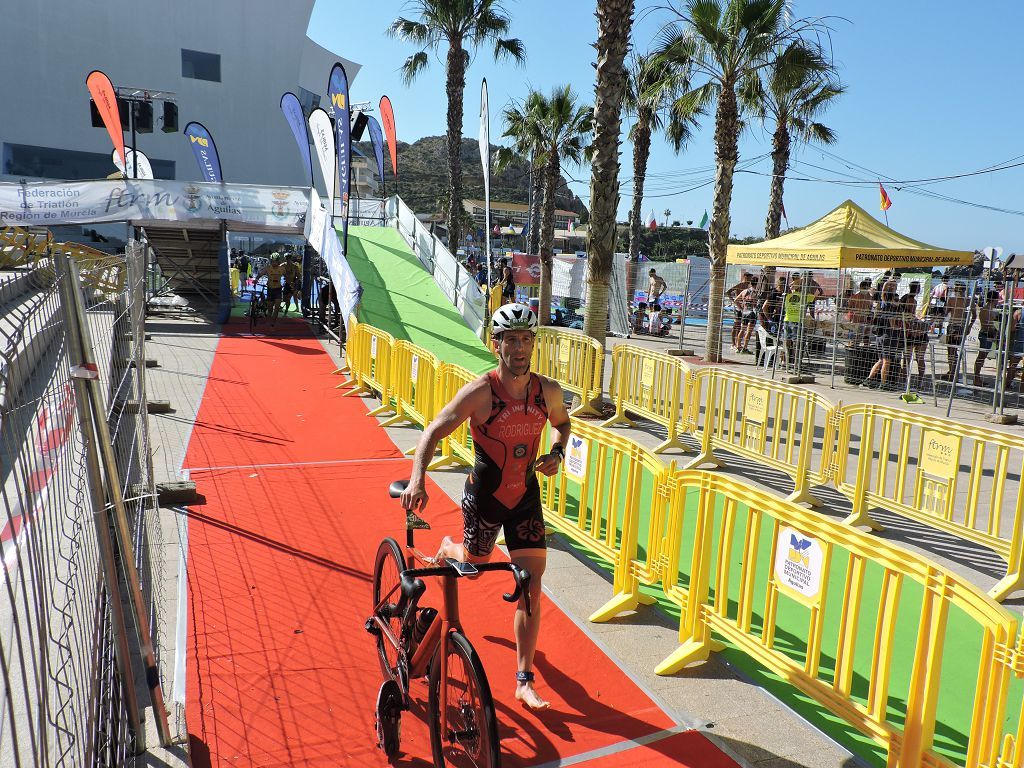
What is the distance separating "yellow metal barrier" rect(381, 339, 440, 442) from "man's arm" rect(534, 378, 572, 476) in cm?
475

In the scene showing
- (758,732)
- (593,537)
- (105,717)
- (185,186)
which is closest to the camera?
(105,717)

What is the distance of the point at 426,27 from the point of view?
26.0 metres

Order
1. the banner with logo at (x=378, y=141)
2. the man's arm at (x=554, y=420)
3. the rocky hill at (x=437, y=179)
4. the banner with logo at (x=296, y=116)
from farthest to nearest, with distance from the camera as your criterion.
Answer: the rocky hill at (x=437, y=179), the banner with logo at (x=378, y=141), the banner with logo at (x=296, y=116), the man's arm at (x=554, y=420)

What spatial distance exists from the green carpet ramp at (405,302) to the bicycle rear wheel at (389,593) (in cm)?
1062

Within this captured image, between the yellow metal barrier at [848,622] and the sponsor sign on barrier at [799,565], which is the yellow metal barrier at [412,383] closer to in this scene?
the yellow metal barrier at [848,622]

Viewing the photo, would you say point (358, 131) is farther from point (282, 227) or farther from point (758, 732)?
point (758, 732)

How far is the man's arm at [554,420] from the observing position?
4.07m

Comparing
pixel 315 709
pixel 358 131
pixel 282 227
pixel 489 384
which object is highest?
pixel 358 131

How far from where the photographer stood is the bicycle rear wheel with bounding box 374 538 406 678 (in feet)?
12.9

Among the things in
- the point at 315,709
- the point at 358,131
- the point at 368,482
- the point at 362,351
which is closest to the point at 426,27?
the point at 358,131

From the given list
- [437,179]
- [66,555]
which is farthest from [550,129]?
[437,179]

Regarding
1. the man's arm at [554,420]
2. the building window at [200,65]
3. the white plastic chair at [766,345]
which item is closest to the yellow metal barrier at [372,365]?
the man's arm at [554,420]

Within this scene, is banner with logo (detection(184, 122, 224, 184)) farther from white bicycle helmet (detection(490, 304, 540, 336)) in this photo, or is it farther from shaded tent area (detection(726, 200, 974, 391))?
white bicycle helmet (detection(490, 304, 540, 336))

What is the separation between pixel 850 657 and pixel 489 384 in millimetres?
2227
